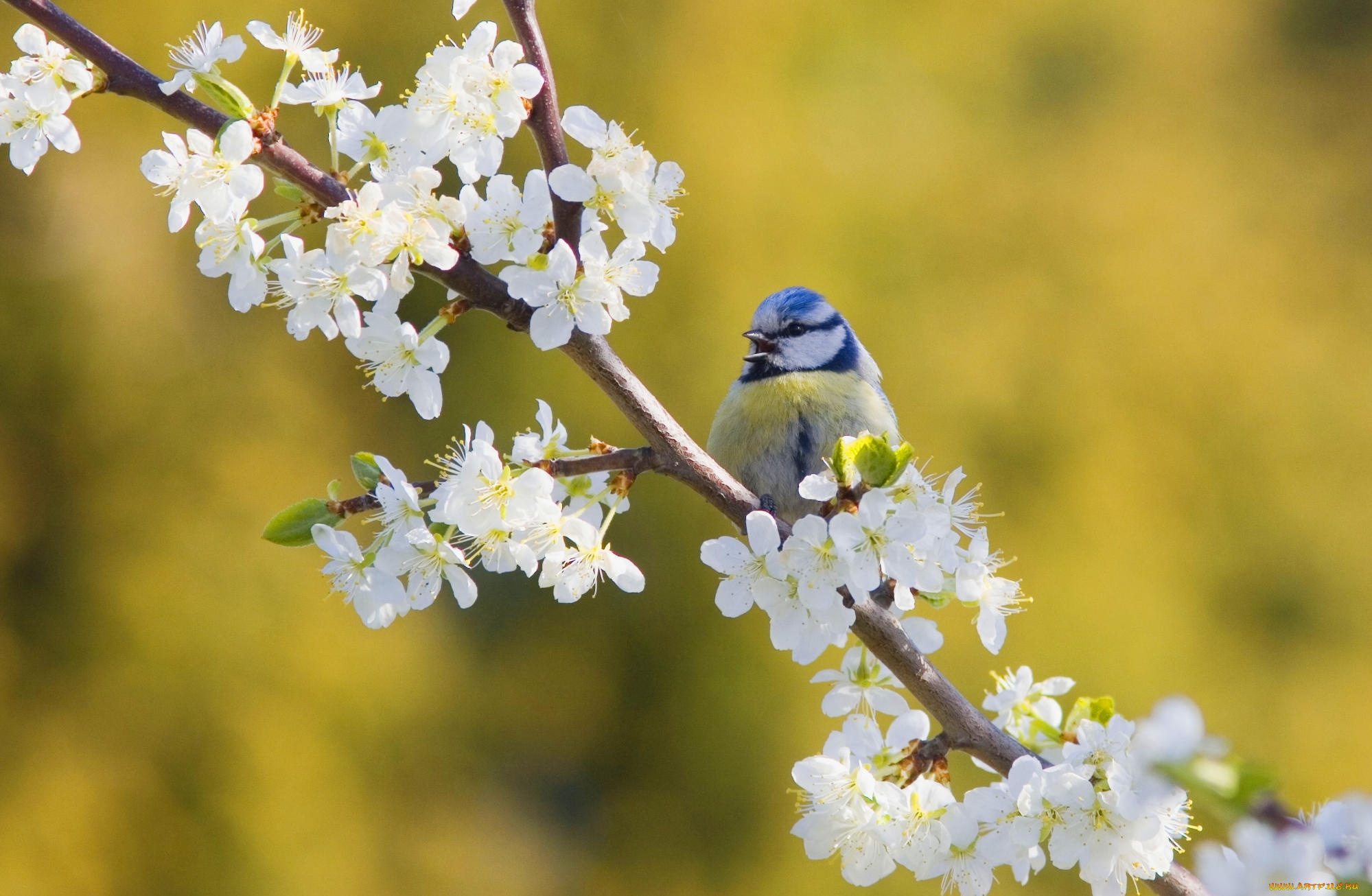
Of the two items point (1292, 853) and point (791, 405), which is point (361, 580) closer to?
point (1292, 853)

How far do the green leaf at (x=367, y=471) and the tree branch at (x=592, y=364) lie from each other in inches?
0.7

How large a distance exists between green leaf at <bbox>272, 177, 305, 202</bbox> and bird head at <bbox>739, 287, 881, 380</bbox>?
3.56 ft

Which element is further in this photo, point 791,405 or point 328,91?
point 791,405

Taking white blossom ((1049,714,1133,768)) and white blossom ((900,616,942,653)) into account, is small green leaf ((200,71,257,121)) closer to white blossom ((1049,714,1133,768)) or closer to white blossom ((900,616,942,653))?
white blossom ((900,616,942,653))

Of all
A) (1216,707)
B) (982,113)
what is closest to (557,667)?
(1216,707)

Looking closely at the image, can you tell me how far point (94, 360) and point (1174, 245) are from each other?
3607mm

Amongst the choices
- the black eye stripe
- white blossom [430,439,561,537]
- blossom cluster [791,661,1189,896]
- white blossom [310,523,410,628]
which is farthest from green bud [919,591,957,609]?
the black eye stripe

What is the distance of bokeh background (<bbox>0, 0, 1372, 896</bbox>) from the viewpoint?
348cm

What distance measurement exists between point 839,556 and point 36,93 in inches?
34.0

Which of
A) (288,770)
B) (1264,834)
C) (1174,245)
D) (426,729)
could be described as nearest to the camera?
(1264,834)

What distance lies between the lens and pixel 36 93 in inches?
42.9

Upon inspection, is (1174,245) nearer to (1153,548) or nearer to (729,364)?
(1153,548)

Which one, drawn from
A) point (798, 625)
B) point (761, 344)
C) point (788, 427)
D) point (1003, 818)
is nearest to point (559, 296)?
point (798, 625)

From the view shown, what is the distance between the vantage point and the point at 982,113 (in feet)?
13.7
